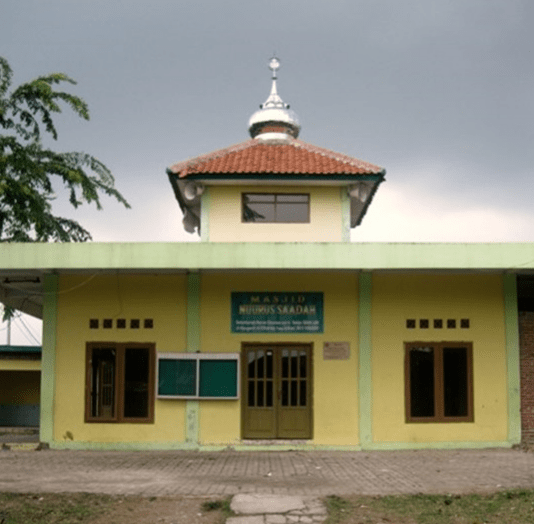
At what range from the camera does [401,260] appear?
14.1m

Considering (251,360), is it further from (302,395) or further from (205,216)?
(205,216)

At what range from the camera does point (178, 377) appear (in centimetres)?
1460

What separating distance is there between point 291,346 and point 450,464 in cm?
384

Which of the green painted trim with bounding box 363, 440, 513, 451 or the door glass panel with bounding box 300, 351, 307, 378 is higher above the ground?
the door glass panel with bounding box 300, 351, 307, 378

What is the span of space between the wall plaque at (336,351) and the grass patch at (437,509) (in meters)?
5.69

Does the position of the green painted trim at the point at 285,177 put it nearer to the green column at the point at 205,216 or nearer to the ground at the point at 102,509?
the green column at the point at 205,216

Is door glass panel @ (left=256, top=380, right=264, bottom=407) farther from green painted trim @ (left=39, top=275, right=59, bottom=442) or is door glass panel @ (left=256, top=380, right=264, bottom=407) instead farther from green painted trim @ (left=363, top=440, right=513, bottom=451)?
green painted trim @ (left=39, top=275, right=59, bottom=442)

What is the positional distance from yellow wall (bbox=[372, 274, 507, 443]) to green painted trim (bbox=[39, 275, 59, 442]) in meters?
6.17

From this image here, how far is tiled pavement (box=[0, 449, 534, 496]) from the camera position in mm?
9781

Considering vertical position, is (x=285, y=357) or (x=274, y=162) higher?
(x=274, y=162)

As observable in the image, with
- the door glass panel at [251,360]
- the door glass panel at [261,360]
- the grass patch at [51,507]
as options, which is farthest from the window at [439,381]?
the grass patch at [51,507]

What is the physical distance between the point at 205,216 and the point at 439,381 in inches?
242

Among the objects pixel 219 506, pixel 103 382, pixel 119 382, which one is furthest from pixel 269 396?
pixel 219 506

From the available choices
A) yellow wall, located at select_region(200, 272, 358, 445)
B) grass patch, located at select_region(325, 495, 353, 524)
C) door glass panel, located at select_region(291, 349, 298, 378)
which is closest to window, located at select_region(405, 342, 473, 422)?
yellow wall, located at select_region(200, 272, 358, 445)
